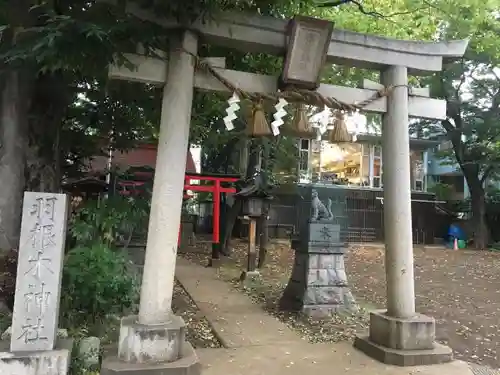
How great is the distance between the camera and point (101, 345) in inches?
215

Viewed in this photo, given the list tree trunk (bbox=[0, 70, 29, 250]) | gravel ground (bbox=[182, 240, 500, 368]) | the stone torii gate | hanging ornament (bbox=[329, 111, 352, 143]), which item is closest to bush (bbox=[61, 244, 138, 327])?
tree trunk (bbox=[0, 70, 29, 250])

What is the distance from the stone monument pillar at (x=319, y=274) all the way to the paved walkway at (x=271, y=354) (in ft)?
2.50

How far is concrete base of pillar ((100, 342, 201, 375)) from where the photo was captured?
4508mm

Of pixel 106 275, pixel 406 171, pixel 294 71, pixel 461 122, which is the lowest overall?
pixel 106 275

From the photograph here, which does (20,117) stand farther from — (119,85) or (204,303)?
(204,303)

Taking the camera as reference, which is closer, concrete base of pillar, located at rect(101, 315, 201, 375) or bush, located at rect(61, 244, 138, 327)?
concrete base of pillar, located at rect(101, 315, 201, 375)

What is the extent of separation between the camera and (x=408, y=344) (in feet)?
18.2

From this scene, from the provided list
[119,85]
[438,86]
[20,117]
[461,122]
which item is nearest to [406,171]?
Result: [119,85]

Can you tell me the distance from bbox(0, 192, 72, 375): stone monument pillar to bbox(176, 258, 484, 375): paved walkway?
5.56 feet

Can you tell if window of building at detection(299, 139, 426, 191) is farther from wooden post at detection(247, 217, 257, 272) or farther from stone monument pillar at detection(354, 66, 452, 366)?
stone monument pillar at detection(354, 66, 452, 366)

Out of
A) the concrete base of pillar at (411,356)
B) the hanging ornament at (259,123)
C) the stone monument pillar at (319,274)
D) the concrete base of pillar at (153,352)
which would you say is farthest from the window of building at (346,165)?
the concrete base of pillar at (153,352)

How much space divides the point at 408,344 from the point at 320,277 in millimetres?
3491

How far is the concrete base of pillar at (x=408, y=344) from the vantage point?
543 cm

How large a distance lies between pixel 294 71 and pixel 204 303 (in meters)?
5.73
